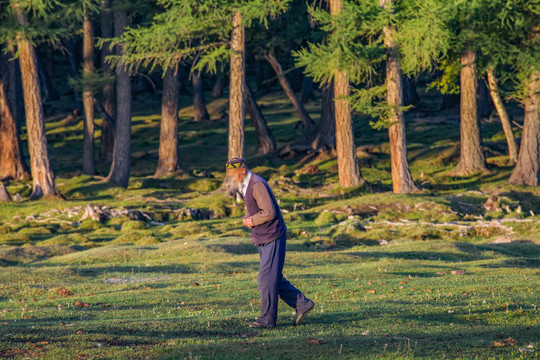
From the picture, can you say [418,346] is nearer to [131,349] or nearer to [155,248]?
[131,349]

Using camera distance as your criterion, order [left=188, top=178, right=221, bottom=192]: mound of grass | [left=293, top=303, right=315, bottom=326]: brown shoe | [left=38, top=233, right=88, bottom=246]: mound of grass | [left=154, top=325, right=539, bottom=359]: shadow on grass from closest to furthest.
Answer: [left=154, top=325, right=539, bottom=359]: shadow on grass → [left=293, top=303, right=315, bottom=326]: brown shoe → [left=38, top=233, right=88, bottom=246]: mound of grass → [left=188, top=178, right=221, bottom=192]: mound of grass

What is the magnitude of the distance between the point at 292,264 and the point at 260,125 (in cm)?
2577

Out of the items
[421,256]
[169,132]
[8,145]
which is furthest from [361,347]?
[8,145]

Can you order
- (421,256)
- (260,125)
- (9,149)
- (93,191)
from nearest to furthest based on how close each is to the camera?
(421,256)
(93,191)
(9,149)
(260,125)

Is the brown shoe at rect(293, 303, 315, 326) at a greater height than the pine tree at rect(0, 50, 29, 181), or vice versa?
the pine tree at rect(0, 50, 29, 181)

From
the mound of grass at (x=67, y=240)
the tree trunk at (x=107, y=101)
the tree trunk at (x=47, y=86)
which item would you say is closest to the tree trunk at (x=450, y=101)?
the tree trunk at (x=107, y=101)

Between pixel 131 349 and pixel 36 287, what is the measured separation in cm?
813

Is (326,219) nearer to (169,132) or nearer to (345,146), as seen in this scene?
(345,146)

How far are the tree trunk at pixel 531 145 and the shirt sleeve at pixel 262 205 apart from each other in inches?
995

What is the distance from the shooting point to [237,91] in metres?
33.5

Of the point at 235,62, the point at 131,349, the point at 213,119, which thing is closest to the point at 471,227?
the point at 235,62

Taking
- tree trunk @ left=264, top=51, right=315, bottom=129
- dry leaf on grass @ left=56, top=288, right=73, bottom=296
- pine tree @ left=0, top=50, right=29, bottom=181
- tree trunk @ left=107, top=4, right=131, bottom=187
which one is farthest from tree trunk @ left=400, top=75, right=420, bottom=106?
dry leaf on grass @ left=56, top=288, right=73, bottom=296

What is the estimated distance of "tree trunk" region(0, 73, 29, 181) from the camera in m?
40.4

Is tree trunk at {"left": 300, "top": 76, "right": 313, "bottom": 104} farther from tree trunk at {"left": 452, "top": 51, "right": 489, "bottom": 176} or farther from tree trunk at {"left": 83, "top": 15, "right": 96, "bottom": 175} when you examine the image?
tree trunk at {"left": 452, "top": 51, "right": 489, "bottom": 176}
